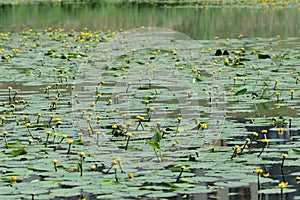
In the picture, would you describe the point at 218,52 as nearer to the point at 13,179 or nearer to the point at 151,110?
the point at 151,110

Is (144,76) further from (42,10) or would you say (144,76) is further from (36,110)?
(42,10)

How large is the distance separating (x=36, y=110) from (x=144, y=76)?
2.81 m

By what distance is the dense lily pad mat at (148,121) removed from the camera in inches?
228

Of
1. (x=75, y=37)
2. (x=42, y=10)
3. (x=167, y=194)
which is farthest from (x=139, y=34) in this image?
(x=167, y=194)

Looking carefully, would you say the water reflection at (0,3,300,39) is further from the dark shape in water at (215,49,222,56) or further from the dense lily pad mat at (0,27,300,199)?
the dense lily pad mat at (0,27,300,199)

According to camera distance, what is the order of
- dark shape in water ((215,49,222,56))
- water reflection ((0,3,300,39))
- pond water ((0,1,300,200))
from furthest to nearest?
water reflection ((0,3,300,39)) → dark shape in water ((215,49,222,56)) → pond water ((0,1,300,200))

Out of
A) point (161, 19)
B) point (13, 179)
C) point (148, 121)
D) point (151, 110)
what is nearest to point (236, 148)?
point (13, 179)

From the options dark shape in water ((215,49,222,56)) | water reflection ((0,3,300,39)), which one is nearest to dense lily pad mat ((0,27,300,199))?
dark shape in water ((215,49,222,56))

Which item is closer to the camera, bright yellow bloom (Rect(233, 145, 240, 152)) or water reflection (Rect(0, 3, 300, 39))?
bright yellow bloom (Rect(233, 145, 240, 152))

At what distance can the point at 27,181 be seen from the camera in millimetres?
5855

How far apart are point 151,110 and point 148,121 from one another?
0.43m

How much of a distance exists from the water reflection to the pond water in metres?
0.39

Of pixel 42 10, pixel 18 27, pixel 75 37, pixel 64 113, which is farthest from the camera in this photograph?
pixel 42 10

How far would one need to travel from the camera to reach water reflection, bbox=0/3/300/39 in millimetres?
18656
